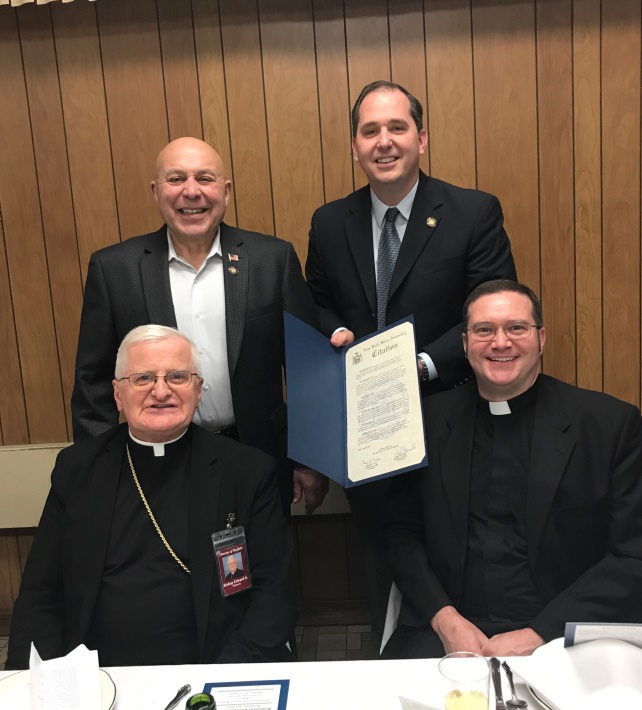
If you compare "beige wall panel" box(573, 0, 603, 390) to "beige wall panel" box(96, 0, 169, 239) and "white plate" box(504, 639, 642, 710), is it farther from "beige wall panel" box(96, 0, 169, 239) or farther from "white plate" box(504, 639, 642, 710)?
"white plate" box(504, 639, 642, 710)

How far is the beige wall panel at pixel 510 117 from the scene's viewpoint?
3.22 meters

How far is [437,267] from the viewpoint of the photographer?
2.70 metres

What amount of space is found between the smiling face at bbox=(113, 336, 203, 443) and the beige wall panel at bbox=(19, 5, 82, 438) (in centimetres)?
149

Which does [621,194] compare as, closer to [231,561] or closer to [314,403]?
[314,403]

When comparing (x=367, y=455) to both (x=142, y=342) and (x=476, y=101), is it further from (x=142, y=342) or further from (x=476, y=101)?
(x=476, y=101)

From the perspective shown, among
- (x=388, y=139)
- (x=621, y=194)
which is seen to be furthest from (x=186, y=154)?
(x=621, y=194)

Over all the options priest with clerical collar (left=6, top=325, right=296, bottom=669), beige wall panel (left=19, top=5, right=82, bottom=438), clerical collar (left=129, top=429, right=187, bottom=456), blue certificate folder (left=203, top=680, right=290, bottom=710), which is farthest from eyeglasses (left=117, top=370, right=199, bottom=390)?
beige wall panel (left=19, top=5, right=82, bottom=438)

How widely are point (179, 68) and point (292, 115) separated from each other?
1.75 feet

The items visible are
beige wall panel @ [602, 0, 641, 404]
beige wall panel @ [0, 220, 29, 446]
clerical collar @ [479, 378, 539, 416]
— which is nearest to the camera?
clerical collar @ [479, 378, 539, 416]

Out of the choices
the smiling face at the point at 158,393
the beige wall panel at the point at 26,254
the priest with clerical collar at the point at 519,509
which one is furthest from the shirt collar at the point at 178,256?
the beige wall panel at the point at 26,254

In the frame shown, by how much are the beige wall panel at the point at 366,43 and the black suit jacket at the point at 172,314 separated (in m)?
1.01

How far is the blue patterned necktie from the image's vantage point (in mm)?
2744

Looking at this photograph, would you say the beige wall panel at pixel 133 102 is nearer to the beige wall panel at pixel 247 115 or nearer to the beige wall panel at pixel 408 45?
the beige wall panel at pixel 247 115

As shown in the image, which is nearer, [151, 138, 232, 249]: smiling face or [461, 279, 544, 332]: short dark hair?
[461, 279, 544, 332]: short dark hair
